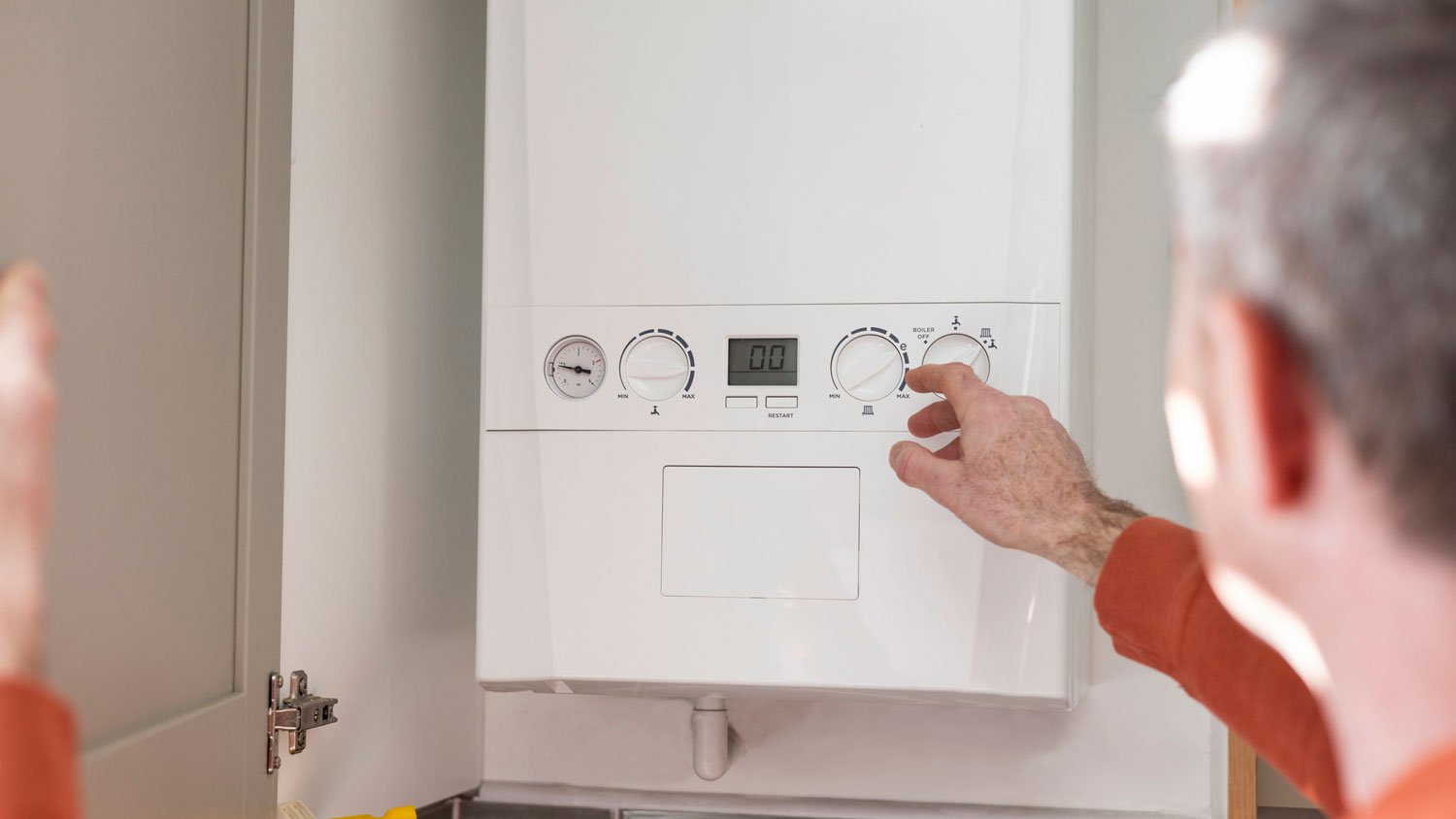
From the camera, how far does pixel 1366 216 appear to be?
34 cm

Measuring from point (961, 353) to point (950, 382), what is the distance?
83mm

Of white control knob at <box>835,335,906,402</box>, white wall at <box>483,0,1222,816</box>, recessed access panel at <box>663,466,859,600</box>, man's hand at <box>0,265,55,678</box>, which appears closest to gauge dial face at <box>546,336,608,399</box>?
recessed access panel at <box>663,466,859,600</box>

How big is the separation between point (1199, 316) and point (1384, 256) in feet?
0.21

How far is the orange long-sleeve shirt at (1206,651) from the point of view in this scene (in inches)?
26.9

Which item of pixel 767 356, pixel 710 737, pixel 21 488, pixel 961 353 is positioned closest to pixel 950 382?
pixel 961 353

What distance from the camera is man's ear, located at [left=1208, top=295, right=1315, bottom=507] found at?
361 millimetres

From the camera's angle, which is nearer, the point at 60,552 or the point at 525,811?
the point at 60,552

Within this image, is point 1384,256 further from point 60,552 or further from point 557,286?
point 557,286

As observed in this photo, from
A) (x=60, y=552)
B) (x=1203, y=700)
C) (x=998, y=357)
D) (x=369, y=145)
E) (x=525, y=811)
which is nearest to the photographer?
(x=60, y=552)

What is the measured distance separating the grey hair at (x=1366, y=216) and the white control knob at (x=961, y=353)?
2.16 ft

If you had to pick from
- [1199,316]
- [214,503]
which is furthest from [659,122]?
[1199,316]

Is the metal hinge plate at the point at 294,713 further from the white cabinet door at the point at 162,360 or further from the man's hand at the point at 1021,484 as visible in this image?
the man's hand at the point at 1021,484

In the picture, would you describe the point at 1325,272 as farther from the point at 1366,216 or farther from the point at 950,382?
the point at 950,382

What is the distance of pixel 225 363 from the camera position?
808 millimetres
